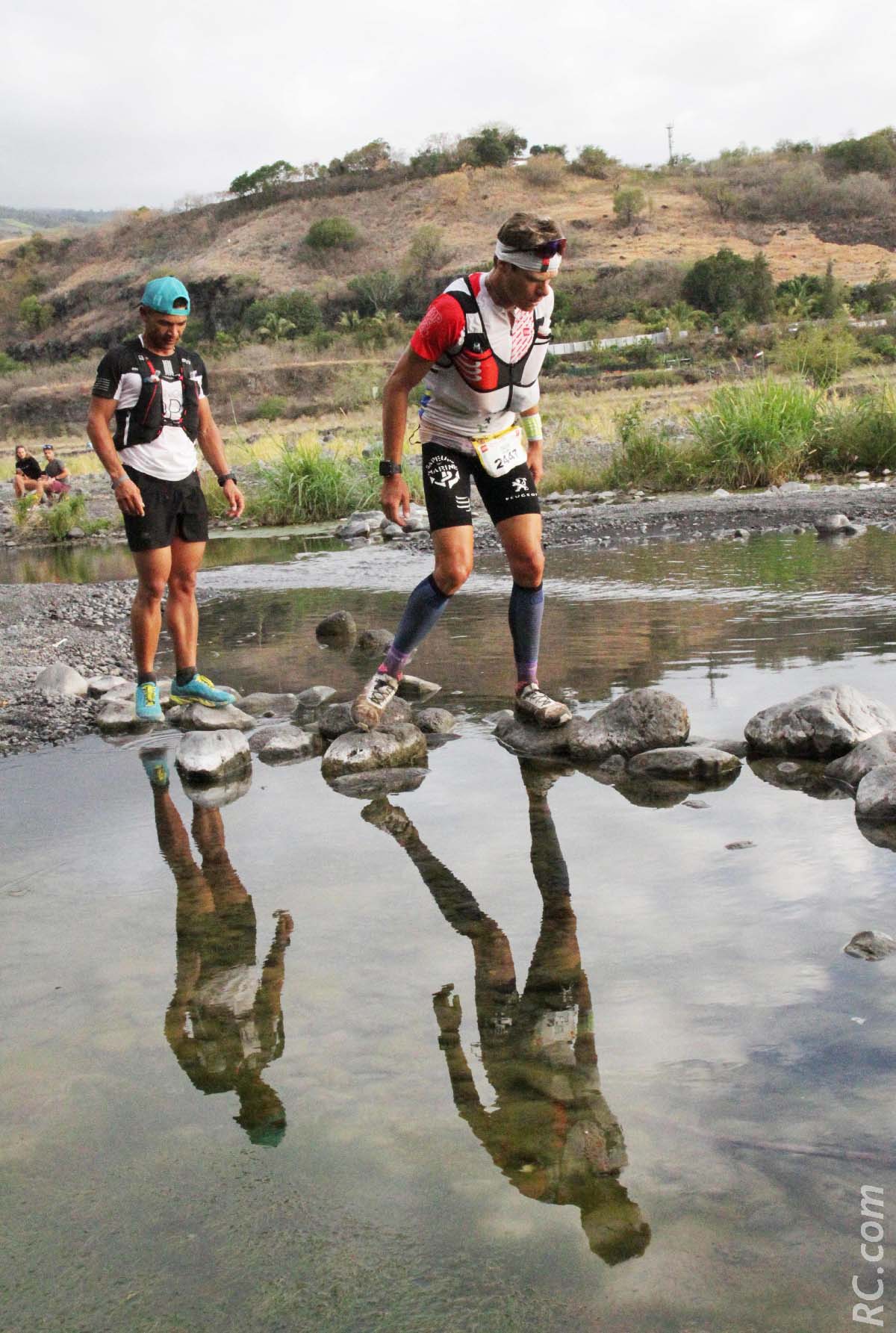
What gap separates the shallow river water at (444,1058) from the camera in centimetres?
168

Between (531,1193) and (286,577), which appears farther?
(286,577)

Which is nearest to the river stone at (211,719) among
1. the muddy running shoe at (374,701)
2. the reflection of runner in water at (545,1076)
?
the muddy running shoe at (374,701)

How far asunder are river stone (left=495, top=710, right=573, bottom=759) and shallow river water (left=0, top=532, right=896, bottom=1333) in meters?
0.17

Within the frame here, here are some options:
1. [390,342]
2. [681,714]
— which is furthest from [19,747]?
[390,342]

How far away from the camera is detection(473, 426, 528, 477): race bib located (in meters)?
4.45

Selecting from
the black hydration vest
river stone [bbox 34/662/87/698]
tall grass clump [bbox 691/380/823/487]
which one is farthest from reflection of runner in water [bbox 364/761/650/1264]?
tall grass clump [bbox 691/380/823/487]

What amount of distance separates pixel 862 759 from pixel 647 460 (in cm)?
1187

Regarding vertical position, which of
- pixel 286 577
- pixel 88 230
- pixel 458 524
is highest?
pixel 88 230

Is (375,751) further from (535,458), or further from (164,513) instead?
(164,513)

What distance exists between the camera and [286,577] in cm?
1116

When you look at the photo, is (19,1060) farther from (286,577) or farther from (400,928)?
(286,577)

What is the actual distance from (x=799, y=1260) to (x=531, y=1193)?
399 mm

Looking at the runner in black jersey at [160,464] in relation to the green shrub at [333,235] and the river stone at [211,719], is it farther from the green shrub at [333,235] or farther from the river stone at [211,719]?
the green shrub at [333,235]

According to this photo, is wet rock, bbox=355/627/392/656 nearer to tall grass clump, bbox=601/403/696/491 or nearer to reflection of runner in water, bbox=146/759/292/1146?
reflection of runner in water, bbox=146/759/292/1146
